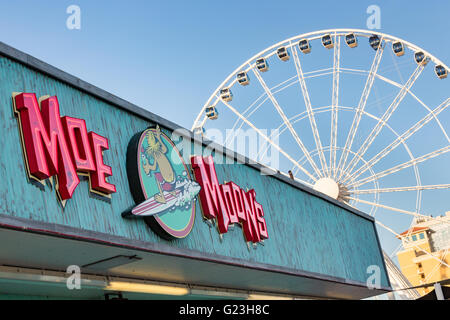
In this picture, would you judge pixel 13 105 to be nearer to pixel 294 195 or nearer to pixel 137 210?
pixel 137 210

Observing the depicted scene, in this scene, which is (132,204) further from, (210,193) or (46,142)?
(210,193)

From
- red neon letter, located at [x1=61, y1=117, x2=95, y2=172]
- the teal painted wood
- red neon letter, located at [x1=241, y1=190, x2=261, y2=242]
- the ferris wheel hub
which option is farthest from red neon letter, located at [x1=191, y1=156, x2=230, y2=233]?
the ferris wheel hub

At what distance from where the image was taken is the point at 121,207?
35.5ft

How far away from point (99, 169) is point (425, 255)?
89.4m

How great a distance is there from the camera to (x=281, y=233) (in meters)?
16.3

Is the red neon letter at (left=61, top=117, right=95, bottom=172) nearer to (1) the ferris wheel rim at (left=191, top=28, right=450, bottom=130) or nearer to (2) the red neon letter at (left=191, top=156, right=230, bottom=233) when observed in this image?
(2) the red neon letter at (left=191, top=156, right=230, bottom=233)

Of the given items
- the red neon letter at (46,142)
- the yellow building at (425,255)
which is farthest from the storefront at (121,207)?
the yellow building at (425,255)

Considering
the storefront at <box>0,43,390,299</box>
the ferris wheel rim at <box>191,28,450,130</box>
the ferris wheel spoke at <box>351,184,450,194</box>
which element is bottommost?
the storefront at <box>0,43,390,299</box>

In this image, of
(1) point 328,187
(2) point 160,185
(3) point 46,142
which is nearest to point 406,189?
(1) point 328,187

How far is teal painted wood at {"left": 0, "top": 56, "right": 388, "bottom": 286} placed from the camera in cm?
901

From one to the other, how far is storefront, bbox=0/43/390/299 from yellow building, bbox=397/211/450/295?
78.4m

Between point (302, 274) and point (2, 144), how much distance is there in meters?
9.42

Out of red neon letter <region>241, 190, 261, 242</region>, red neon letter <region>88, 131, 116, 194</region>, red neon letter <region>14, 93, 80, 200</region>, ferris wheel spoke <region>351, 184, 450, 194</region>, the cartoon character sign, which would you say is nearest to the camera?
red neon letter <region>14, 93, 80, 200</region>
